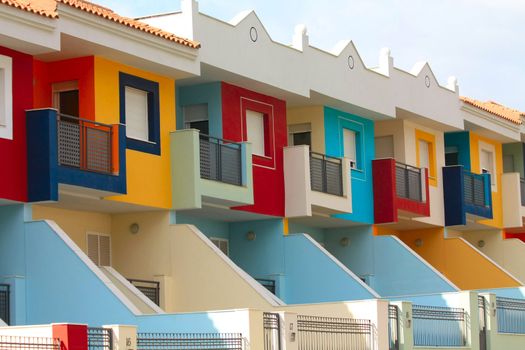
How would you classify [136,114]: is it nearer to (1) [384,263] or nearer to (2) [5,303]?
(2) [5,303]

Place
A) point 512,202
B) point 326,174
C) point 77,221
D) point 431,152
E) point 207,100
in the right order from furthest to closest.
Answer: point 512,202 → point 431,152 → point 326,174 → point 207,100 → point 77,221

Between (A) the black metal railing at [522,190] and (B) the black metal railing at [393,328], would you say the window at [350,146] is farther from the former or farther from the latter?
(A) the black metal railing at [522,190]

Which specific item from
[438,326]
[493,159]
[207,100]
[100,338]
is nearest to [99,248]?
[207,100]

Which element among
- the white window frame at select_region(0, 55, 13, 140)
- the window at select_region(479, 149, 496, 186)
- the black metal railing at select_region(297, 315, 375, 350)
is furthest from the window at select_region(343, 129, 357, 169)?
the white window frame at select_region(0, 55, 13, 140)

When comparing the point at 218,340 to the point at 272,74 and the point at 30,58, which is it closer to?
the point at 30,58

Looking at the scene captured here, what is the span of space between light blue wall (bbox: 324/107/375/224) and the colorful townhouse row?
0.08m

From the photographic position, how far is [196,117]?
37.9 m

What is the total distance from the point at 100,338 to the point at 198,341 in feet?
13.5

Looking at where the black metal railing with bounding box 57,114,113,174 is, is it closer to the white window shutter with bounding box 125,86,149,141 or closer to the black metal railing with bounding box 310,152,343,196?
the white window shutter with bounding box 125,86,149,141

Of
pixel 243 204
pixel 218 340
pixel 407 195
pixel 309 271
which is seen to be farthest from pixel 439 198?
pixel 218 340

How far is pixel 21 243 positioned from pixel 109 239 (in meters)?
4.70

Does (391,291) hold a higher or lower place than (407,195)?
lower

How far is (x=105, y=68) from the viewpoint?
33.3 meters

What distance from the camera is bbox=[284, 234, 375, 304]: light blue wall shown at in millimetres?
38688
